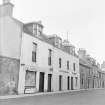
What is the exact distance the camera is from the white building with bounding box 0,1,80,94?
48.6ft

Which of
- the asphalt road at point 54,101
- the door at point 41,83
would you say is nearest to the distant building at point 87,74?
the door at point 41,83

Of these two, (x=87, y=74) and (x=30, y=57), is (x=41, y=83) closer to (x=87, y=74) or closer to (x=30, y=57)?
(x=30, y=57)

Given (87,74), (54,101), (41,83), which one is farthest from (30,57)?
(87,74)

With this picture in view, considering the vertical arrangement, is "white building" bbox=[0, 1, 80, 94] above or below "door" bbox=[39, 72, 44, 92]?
above

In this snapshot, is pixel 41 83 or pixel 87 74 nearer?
pixel 41 83

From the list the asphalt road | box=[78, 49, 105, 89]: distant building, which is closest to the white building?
the asphalt road

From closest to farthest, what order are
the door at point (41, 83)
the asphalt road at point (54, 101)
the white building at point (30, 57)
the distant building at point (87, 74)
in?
the asphalt road at point (54, 101), the white building at point (30, 57), the door at point (41, 83), the distant building at point (87, 74)

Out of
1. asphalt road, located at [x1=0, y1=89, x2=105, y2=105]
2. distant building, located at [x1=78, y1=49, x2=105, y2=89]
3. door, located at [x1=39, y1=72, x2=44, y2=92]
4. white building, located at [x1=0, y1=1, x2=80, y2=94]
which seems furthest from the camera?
distant building, located at [x1=78, y1=49, x2=105, y2=89]

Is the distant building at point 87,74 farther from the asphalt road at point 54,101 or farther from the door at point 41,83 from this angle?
the asphalt road at point 54,101

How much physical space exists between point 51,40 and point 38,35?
14.3ft

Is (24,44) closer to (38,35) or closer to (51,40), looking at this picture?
(38,35)

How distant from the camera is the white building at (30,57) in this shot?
14.8m

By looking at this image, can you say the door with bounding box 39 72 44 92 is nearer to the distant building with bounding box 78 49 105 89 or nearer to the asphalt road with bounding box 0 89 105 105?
the asphalt road with bounding box 0 89 105 105

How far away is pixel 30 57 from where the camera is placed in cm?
1698
